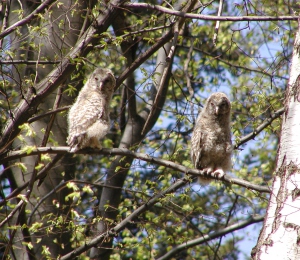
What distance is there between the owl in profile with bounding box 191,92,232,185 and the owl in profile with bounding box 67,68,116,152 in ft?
4.08

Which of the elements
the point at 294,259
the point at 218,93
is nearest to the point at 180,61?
the point at 218,93

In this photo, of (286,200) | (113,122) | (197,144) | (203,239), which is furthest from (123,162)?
(286,200)

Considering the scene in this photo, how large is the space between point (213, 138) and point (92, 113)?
1612 millimetres

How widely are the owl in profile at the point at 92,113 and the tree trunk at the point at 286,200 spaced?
2.40 metres

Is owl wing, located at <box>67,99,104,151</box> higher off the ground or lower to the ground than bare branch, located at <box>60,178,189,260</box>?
higher

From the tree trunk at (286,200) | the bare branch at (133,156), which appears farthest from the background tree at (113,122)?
the tree trunk at (286,200)

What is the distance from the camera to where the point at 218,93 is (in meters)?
6.72

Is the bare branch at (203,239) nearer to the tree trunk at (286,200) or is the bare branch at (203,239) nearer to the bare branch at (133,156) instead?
the bare branch at (133,156)

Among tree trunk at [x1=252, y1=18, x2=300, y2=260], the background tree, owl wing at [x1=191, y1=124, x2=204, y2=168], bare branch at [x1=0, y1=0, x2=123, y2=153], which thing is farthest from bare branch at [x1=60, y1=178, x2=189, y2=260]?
tree trunk at [x1=252, y1=18, x2=300, y2=260]

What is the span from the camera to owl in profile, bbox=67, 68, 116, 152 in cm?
574

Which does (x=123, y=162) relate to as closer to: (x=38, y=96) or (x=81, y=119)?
(x=81, y=119)

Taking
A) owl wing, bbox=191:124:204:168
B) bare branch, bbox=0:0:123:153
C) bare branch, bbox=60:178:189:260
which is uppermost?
owl wing, bbox=191:124:204:168

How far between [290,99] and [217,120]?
270 centimetres

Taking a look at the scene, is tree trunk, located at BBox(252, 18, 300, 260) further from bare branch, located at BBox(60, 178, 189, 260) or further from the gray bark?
the gray bark
